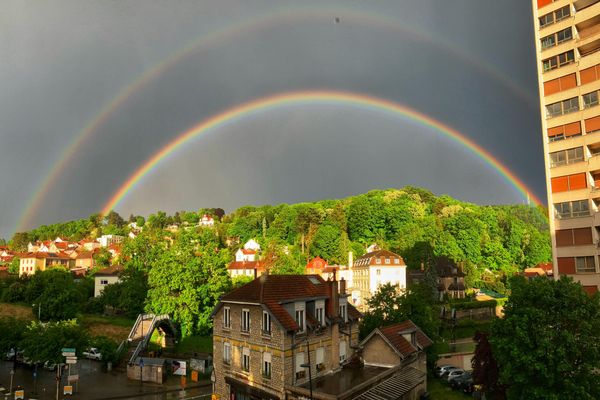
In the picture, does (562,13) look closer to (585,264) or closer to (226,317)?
(585,264)

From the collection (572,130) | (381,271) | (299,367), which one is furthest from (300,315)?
(381,271)

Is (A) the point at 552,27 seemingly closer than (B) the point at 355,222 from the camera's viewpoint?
Yes

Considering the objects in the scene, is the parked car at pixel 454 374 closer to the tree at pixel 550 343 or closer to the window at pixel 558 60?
the tree at pixel 550 343

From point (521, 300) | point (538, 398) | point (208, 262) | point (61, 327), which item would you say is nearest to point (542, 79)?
point (521, 300)

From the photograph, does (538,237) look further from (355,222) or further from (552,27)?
(552,27)

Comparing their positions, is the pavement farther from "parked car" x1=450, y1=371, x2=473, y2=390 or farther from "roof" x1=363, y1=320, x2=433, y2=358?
"parked car" x1=450, y1=371, x2=473, y2=390

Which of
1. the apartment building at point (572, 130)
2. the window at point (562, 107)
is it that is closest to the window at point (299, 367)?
the apartment building at point (572, 130)

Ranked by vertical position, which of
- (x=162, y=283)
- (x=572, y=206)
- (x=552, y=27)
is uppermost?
(x=552, y=27)
